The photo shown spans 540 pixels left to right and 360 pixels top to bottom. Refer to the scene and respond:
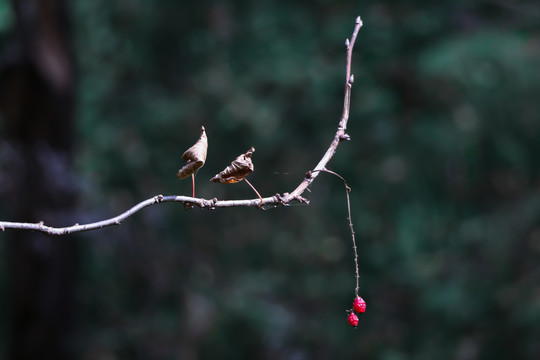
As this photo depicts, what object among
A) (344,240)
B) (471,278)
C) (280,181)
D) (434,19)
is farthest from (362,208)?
(434,19)

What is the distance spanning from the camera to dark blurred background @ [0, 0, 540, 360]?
148 inches

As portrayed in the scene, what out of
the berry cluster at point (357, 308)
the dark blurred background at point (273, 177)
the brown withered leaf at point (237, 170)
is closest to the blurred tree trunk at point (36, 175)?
the dark blurred background at point (273, 177)

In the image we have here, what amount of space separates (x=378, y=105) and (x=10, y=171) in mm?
2717

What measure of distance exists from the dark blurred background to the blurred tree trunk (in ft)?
0.04

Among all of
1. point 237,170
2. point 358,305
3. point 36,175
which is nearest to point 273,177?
point 36,175

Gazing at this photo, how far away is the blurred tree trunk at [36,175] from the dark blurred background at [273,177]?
0.01m

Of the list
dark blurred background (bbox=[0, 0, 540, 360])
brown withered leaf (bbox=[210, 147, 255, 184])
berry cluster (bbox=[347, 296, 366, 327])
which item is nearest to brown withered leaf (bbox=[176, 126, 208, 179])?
brown withered leaf (bbox=[210, 147, 255, 184])

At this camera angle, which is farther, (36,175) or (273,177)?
(273,177)

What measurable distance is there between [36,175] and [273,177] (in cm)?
254

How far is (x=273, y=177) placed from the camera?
5730mm

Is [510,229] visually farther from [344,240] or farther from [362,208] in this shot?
[344,240]

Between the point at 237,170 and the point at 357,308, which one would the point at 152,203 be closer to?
the point at 237,170

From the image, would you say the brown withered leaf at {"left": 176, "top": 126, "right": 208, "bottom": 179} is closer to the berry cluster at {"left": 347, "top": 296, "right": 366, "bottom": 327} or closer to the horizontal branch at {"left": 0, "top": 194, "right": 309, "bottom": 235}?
the horizontal branch at {"left": 0, "top": 194, "right": 309, "bottom": 235}

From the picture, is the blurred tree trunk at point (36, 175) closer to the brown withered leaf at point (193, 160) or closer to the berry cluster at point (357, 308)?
the berry cluster at point (357, 308)
